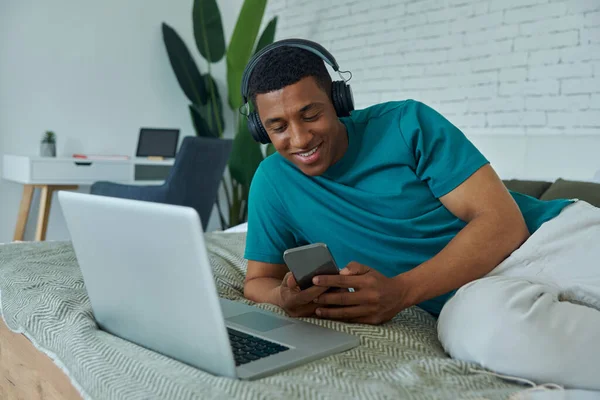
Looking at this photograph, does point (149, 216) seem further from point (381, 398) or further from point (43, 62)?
point (43, 62)

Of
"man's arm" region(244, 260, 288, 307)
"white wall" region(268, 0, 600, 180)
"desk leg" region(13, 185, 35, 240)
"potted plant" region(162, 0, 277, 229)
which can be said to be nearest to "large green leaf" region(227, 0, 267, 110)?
"potted plant" region(162, 0, 277, 229)

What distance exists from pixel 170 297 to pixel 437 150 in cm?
70

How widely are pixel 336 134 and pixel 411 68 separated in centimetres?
257

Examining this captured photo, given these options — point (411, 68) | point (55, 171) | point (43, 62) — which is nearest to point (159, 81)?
point (43, 62)

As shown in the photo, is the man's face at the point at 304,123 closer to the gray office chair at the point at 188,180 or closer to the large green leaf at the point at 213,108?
the gray office chair at the point at 188,180

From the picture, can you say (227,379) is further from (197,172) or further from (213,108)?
(213,108)

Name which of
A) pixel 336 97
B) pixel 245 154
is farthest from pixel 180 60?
pixel 336 97

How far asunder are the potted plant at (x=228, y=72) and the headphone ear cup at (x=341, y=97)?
2.91m

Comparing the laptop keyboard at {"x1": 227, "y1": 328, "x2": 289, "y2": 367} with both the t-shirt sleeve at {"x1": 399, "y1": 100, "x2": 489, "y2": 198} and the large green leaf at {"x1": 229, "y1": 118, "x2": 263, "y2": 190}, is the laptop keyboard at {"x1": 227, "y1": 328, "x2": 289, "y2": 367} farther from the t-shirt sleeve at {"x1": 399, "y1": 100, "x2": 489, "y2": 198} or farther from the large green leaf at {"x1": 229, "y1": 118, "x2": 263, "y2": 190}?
the large green leaf at {"x1": 229, "y1": 118, "x2": 263, "y2": 190}

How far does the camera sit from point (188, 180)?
139 inches

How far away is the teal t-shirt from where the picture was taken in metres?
1.32

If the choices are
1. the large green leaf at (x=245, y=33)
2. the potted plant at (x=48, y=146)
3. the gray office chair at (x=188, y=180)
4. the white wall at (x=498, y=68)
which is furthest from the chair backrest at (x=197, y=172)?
the potted plant at (x=48, y=146)

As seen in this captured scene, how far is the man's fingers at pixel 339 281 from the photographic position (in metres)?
1.06

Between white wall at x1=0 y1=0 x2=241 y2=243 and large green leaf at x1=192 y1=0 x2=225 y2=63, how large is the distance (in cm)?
42
